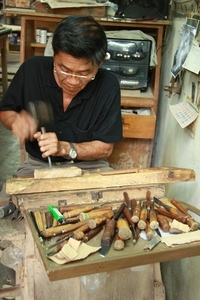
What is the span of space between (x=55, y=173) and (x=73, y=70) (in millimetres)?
461

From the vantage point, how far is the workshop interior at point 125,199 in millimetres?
1151

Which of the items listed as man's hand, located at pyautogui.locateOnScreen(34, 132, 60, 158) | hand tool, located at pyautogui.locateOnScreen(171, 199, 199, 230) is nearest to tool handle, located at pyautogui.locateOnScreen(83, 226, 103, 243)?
A: hand tool, located at pyautogui.locateOnScreen(171, 199, 199, 230)

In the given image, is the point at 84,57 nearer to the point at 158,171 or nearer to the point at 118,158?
the point at 158,171

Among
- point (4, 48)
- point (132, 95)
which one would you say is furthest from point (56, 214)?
point (4, 48)

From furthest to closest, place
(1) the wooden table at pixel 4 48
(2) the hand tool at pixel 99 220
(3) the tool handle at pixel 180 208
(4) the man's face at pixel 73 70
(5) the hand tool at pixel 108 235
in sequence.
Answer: (1) the wooden table at pixel 4 48 → (4) the man's face at pixel 73 70 → (3) the tool handle at pixel 180 208 → (2) the hand tool at pixel 99 220 → (5) the hand tool at pixel 108 235

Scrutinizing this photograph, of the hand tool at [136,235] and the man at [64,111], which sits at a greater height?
the man at [64,111]

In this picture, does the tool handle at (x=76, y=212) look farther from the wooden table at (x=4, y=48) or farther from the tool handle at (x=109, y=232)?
the wooden table at (x=4, y=48)

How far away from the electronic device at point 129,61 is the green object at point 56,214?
4.94 feet

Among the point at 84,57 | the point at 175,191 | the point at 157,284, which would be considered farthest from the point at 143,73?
the point at 157,284

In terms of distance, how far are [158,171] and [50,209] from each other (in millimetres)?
479

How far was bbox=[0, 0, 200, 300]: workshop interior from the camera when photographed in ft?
3.78

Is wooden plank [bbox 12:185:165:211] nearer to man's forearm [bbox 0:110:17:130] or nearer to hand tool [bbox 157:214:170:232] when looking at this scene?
hand tool [bbox 157:214:170:232]

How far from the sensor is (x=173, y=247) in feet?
3.73

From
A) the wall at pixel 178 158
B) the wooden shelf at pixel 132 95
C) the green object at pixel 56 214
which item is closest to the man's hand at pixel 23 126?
the green object at pixel 56 214
